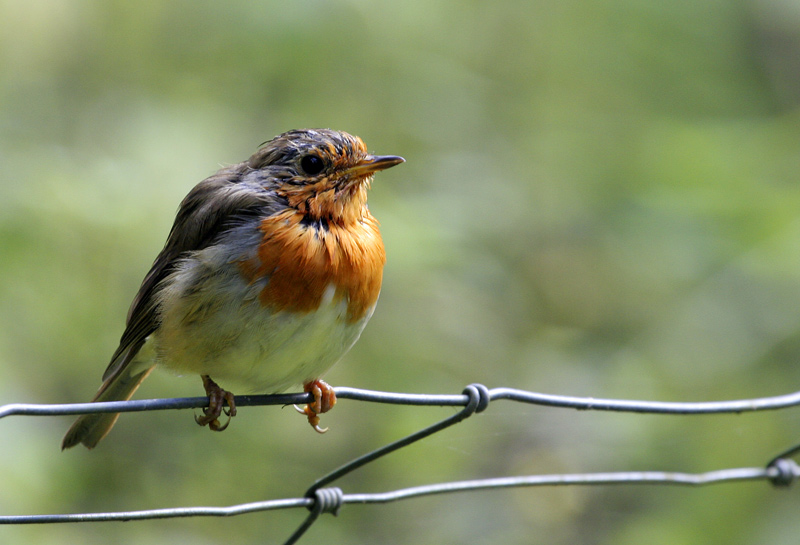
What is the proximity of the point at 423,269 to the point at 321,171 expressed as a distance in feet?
4.96

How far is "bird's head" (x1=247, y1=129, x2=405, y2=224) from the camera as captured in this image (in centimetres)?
314

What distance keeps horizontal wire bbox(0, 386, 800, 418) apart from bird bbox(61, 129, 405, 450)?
225mm

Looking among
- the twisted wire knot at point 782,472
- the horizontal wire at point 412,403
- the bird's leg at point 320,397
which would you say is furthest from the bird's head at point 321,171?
the twisted wire knot at point 782,472

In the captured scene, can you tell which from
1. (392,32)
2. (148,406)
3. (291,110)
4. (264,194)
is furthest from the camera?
(392,32)

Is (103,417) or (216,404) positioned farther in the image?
(103,417)

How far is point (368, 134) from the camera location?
556cm

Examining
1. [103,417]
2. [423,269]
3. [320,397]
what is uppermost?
[423,269]

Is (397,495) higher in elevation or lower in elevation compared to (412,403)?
lower

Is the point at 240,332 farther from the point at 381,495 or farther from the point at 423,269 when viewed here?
the point at 423,269

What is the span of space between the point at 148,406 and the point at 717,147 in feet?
14.3

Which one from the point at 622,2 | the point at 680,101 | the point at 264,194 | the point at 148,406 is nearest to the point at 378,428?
the point at 264,194

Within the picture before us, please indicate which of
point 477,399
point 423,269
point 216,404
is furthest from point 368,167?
point 423,269

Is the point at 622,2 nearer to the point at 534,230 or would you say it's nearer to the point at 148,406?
the point at 534,230

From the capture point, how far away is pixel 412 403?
2.29 m
